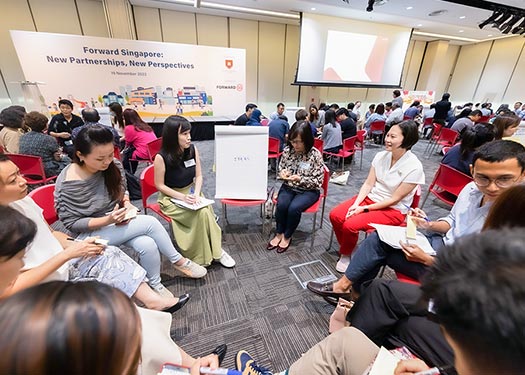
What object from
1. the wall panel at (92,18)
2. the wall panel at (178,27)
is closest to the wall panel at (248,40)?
the wall panel at (178,27)

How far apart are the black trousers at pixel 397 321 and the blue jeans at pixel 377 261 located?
328 mm

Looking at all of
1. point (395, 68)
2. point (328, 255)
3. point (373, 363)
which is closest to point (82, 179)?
point (373, 363)

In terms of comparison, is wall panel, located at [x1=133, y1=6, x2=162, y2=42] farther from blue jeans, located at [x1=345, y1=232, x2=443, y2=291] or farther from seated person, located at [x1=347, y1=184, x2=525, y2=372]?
seated person, located at [x1=347, y1=184, x2=525, y2=372]

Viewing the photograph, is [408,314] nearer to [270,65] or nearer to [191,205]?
[191,205]

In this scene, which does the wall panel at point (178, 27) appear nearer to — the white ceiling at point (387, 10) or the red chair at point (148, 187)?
the white ceiling at point (387, 10)

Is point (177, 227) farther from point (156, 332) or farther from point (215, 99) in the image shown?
point (215, 99)

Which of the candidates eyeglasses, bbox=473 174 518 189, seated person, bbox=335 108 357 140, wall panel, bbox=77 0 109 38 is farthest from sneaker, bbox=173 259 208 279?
wall panel, bbox=77 0 109 38

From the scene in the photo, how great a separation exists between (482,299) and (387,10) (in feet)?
27.5

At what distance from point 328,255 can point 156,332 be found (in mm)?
1783

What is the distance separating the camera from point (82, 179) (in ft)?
4.90

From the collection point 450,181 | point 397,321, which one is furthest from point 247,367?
point 450,181

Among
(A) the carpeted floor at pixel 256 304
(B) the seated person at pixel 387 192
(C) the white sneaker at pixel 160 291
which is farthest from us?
(B) the seated person at pixel 387 192

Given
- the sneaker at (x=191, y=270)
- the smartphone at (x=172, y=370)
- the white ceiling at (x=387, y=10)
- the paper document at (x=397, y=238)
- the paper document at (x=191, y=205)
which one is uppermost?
the white ceiling at (x=387, y=10)

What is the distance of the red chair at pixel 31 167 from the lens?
2.50 metres
